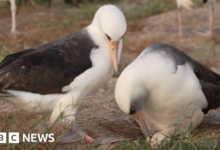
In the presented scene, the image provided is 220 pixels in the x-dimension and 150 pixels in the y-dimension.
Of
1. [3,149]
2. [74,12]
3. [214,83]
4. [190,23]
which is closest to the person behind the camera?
[3,149]

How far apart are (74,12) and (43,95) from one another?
7073 mm

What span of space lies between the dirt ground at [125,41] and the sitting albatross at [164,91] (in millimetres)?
277

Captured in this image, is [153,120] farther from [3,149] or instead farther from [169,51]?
[3,149]

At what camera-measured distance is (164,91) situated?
131 inches

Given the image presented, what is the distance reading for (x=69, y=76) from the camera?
11.3 feet

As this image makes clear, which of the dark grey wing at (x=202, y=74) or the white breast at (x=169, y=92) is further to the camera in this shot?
the dark grey wing at (x=202, y=74)

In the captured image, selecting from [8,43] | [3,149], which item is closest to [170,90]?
[3,149]

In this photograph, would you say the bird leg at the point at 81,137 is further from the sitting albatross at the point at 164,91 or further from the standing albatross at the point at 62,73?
the sitting albatross at the point at 164,91

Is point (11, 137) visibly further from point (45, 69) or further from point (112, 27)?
point (112, 27)

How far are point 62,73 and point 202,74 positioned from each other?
105cm

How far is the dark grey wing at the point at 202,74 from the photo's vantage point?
3.46m

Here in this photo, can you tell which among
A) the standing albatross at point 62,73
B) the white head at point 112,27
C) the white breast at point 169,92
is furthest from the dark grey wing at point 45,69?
the white breast at point 169,92

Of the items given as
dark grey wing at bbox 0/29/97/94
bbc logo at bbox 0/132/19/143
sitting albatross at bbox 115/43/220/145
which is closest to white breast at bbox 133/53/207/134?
sitting albatross at bbox 115/43/220/145

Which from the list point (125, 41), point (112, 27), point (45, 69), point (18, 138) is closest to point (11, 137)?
point (18, 138)
